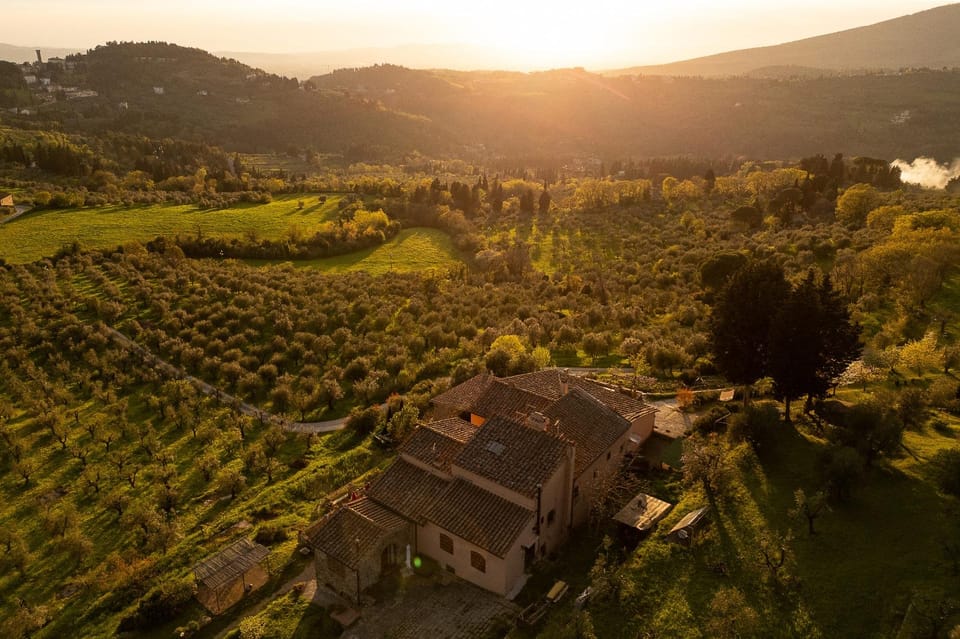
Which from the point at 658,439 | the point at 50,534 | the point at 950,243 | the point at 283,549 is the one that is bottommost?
the point at 50,534

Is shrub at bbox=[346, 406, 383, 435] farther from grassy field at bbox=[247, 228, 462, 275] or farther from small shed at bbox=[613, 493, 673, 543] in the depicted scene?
grassy field at bbox=[247, 228, 462, 275]

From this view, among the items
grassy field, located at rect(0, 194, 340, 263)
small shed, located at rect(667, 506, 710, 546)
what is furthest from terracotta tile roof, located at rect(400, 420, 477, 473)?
grassy field, located at rect(0, 194, 340, 263)

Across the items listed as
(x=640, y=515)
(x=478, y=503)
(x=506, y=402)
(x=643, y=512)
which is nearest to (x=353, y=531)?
(x=478, y=503)

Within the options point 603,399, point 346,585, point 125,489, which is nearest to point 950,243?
point 603,399

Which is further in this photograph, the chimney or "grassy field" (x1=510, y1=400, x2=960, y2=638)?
the chimney

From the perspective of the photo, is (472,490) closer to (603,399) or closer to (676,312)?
(603,399)

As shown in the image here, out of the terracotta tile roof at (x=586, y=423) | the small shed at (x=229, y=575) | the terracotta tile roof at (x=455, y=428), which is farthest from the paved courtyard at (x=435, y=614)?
the terracotta tile roof at (x=586, y=423)

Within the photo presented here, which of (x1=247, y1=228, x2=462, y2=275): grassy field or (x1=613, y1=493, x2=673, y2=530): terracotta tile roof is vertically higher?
(x1=613, y1=493, x2=673, y2=530): terracotta tile roof
